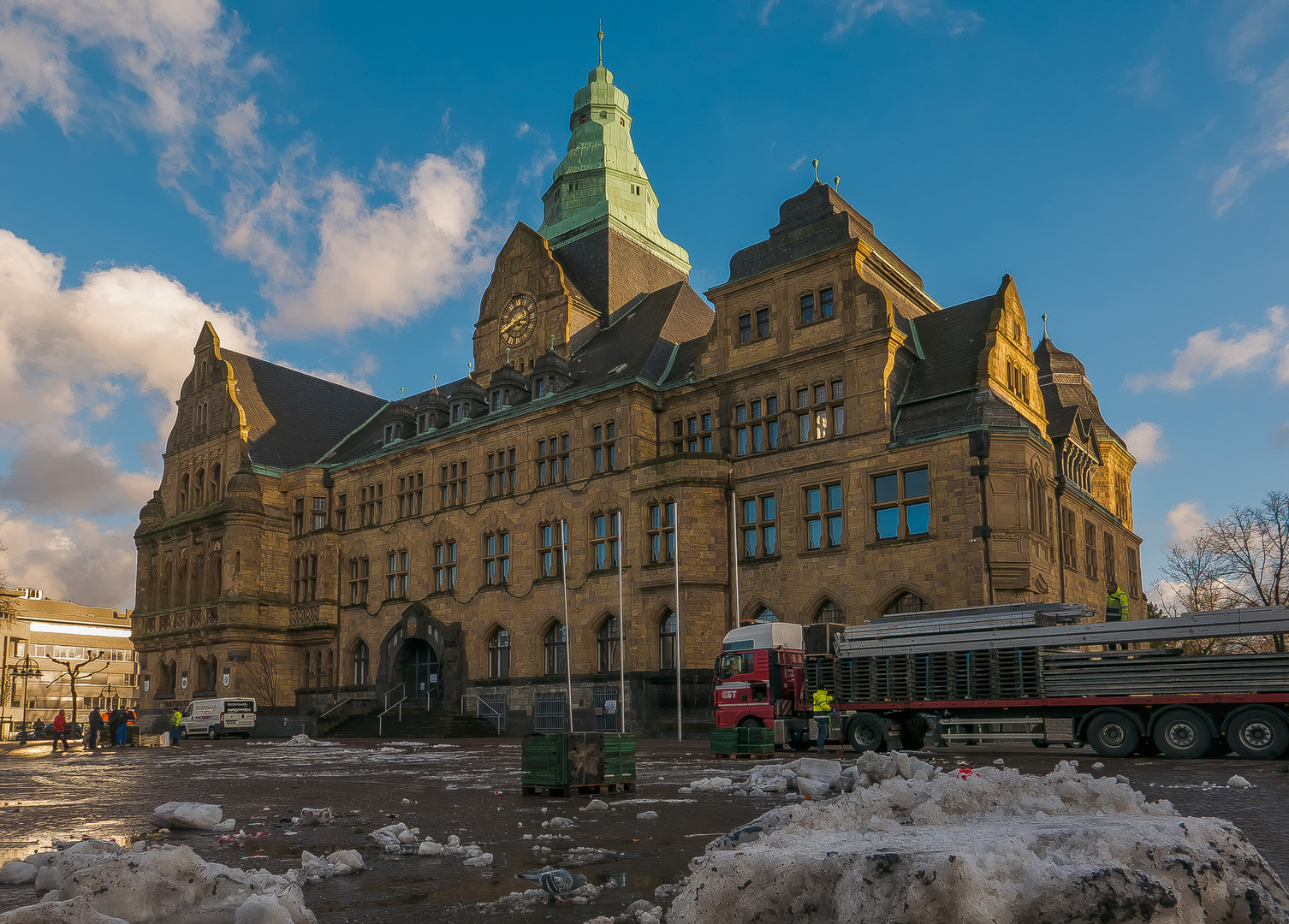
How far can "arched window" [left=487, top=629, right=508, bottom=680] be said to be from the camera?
45.3 metres

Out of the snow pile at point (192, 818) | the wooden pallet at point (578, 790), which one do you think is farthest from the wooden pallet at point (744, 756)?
the snow pile at point (192, 818)

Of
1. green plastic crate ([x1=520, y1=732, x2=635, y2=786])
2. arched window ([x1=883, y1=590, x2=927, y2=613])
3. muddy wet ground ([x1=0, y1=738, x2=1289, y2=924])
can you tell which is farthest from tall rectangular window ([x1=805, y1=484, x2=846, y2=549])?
green plastic crate ([x1=520, y1=732, x2=635, y2=786])

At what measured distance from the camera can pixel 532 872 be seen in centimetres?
824

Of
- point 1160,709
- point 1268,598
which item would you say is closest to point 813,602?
point 1160,709

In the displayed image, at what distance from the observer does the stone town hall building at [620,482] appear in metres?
35.2

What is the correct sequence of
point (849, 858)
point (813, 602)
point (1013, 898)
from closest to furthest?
point (1013, 898)
point (849, 858)
point (813, 602)

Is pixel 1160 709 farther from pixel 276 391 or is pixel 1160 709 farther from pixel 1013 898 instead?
pixel 276 391

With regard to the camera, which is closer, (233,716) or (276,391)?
(233,716)

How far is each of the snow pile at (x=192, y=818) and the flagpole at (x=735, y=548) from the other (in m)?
25.5

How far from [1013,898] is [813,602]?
3214 cm

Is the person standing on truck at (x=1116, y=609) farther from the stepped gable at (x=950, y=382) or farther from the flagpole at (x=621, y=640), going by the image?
the flagpole at (x=621, y=640)

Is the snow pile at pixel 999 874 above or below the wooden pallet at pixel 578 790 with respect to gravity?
above

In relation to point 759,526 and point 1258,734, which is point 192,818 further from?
point 759,526

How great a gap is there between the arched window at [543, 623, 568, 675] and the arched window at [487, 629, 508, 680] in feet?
8.08
